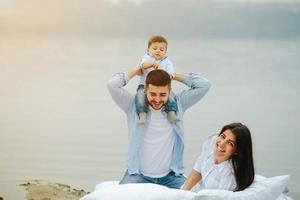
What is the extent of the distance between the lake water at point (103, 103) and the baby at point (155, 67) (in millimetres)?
671

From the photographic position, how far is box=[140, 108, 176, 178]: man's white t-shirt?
287 cm

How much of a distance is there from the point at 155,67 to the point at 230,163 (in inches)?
24.5

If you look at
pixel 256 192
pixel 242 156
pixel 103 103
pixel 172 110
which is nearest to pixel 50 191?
pixel 103 103

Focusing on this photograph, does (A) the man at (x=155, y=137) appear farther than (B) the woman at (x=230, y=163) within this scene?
Yes

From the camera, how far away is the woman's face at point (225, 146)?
249 centimetres

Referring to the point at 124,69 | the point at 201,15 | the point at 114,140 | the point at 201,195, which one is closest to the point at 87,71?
the point at 124,69

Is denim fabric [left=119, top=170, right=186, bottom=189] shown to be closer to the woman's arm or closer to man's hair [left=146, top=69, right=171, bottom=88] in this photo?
the woman's arm

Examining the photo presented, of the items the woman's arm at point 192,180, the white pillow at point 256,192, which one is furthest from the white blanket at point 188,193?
the woman's arm at point 192,180

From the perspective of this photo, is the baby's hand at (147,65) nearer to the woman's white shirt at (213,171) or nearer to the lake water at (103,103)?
the woman's white shirt at (213,171)

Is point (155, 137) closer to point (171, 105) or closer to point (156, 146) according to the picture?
point (156, 146)

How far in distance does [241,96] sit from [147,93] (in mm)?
998

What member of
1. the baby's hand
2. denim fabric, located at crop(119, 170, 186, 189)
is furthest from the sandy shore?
the baby's hand

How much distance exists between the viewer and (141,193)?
229 centimetres

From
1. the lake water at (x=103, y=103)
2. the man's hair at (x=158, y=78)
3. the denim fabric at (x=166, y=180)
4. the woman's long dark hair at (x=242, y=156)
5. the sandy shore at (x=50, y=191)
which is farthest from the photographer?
the sandy shore at (x=50, y=191)
